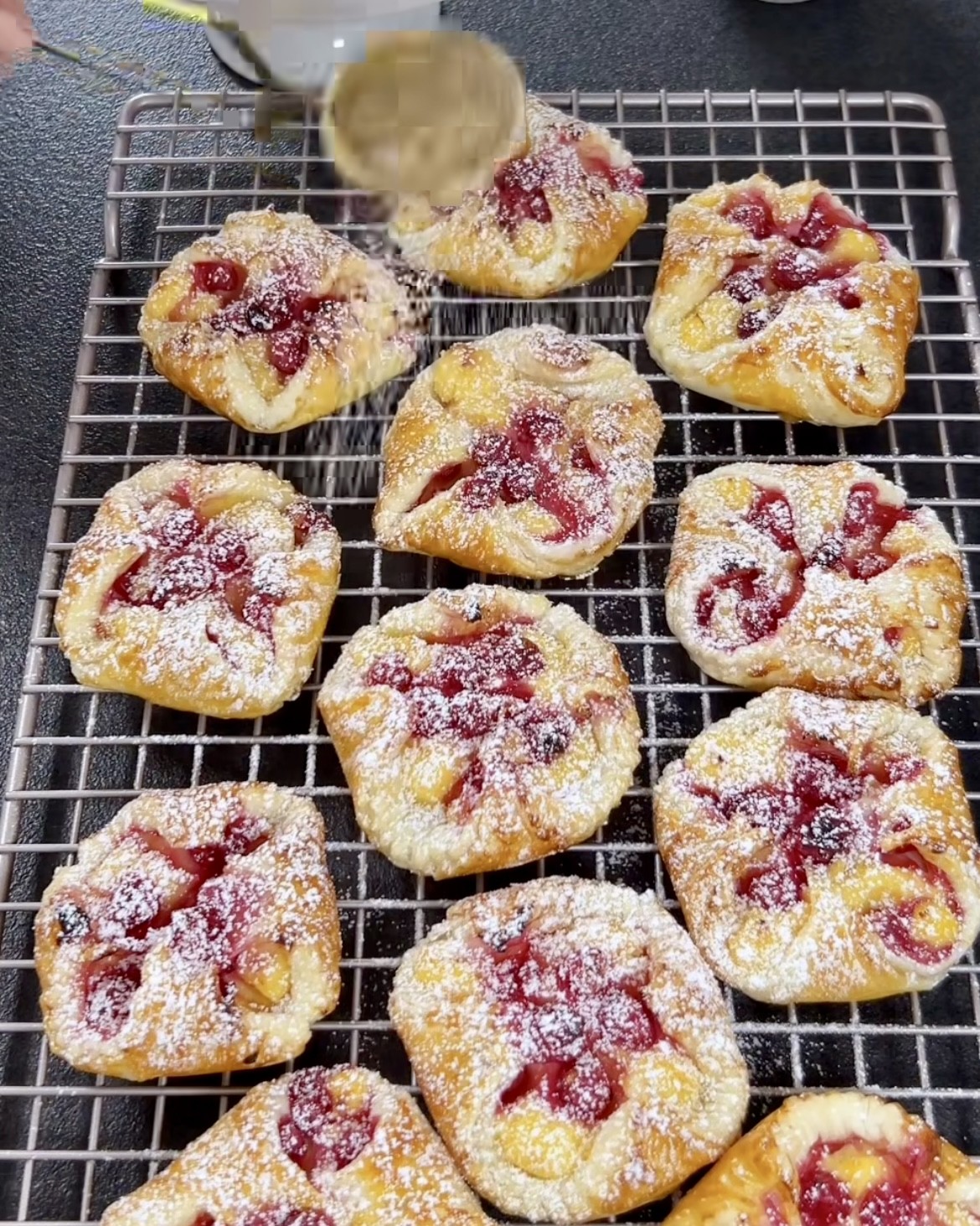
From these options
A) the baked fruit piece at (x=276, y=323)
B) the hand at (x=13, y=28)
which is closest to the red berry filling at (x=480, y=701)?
the baked fruit piece at (x=276, y=323)

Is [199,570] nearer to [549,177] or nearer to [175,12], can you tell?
[549,177]

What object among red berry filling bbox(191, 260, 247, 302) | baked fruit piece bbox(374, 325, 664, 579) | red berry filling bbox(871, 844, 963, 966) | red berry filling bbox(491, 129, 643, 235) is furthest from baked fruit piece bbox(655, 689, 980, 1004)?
red berry filling bbox(191, 260, 247, 302)

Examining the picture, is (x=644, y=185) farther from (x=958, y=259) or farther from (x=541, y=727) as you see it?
(x=541, y=727)

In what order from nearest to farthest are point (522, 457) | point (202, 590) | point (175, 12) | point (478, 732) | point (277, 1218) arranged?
point (277, 1218) → point (478, 732) → point (202, 590) → point (522, 457) → point (175, 12)

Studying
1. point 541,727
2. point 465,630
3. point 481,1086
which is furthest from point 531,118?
point 481,1086

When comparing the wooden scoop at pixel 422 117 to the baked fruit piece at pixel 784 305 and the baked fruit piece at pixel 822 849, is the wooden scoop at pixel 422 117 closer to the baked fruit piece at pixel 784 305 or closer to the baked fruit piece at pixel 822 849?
the baked fruit piece at pixel 784 305

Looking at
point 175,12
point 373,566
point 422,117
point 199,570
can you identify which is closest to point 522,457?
point 373,566
